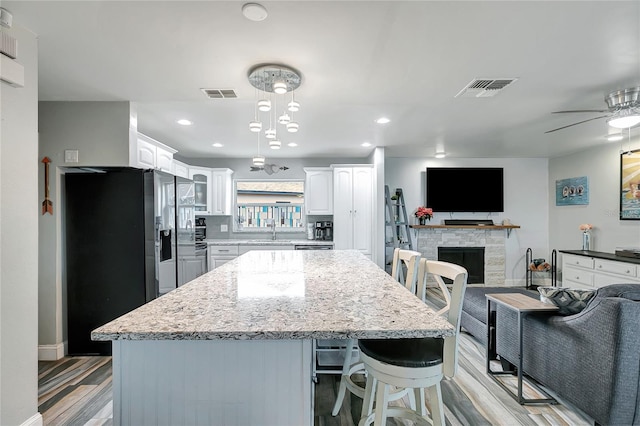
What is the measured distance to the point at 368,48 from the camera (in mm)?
1955

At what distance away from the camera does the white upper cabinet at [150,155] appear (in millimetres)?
3143

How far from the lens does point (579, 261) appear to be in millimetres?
4414

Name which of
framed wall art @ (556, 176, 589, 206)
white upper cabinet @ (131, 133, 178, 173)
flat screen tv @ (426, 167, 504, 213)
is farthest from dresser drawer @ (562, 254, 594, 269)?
white upper cabinet @ (131, 133, 178, 173)

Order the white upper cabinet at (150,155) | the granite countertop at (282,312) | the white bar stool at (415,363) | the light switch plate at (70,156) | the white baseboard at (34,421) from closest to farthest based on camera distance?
the granite countertop at (282,312) → the white bar stool at (415,363) → the white baseboard at (34,421) → the light switch plate at (70,156) → the white upper cabinet at (150,155)

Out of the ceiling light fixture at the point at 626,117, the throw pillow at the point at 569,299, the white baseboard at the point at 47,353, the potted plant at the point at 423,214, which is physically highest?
the ceiling light fixture at the point at 626,117

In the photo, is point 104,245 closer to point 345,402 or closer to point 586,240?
point 345,402

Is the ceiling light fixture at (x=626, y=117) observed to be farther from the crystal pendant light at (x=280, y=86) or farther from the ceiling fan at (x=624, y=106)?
the crystal pendant light at (x=280, y=86)

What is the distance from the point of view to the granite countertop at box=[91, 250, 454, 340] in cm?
98

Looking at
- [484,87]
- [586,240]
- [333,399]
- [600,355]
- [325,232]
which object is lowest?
[333,399]

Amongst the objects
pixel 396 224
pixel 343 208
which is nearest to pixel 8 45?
pixel 343 208

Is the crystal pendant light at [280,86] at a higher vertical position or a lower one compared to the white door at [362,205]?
higher

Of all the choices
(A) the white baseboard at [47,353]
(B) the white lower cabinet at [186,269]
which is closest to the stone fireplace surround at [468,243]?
(B) the white lower cabinet at [186,269]

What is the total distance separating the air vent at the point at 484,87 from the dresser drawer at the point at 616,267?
9.51 ft

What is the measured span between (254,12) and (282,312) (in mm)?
1481
